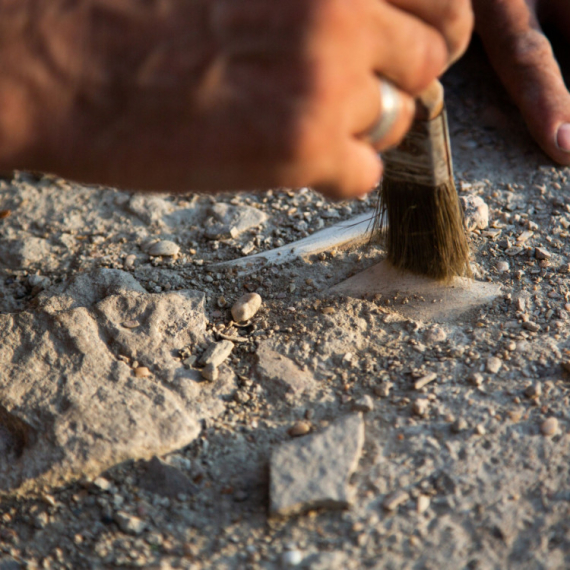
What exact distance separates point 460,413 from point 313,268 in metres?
0.59

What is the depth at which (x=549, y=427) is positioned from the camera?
1.25 meters

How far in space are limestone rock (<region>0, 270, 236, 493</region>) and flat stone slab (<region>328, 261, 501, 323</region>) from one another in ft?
1.40

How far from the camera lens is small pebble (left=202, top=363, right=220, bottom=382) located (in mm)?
1410

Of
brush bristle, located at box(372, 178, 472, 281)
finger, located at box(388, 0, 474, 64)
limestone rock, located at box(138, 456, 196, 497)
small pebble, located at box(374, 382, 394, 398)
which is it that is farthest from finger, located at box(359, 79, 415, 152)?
limestone rock, located at box(138, 456, 196, 497)

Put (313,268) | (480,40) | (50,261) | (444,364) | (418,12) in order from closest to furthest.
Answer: (418,12) → (444,364) → (313,268) → (50,261) → (480,40)

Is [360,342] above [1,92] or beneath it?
beneath

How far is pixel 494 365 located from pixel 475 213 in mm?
561

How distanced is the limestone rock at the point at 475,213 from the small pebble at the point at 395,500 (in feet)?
2.87

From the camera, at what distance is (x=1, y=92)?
→ 947mm

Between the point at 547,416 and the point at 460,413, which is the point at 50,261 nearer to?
the point at 460,413

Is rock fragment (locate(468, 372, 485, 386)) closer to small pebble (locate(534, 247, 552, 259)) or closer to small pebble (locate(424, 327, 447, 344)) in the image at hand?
small pebble (locate(424, 327, 447, 344))

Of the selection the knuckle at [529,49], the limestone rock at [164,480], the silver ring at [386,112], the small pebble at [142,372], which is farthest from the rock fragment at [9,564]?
the knuckle at [529,49]

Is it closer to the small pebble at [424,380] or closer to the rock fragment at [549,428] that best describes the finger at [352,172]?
the small pebble at [424,380]

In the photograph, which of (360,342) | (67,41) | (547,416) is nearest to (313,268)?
(360,342)
